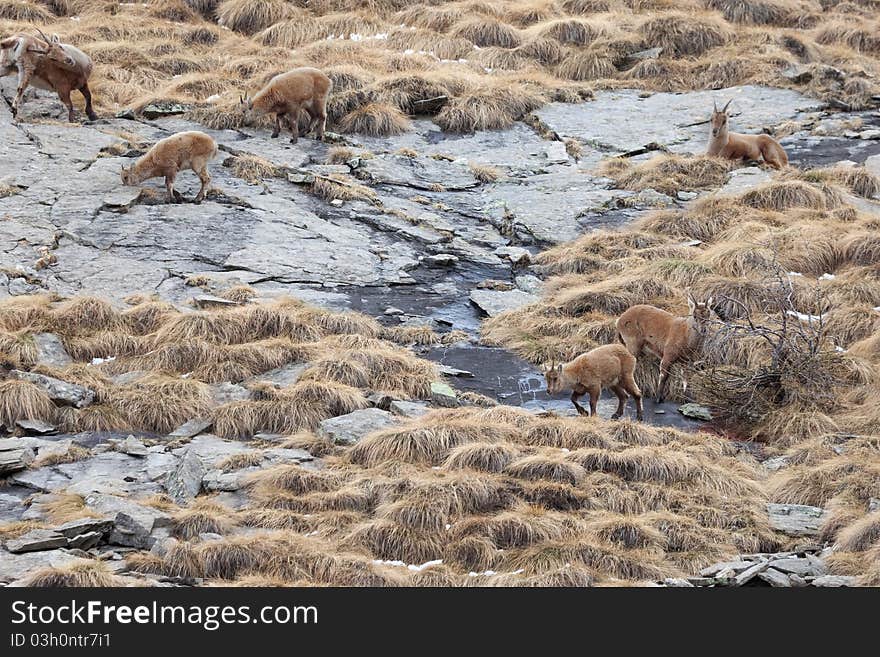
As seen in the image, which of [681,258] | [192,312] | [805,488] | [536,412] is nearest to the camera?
[805,488]

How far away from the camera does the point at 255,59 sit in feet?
70.7

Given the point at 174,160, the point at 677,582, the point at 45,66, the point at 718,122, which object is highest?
the point at 45,66

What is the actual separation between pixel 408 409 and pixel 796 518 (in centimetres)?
379

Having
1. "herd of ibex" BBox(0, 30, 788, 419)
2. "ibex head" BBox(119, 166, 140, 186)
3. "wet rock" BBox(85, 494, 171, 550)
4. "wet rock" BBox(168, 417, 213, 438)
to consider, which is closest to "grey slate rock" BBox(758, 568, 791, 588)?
"herd of ibex" BBox(0, 30, 788, 419)

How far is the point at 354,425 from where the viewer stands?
11.1 m

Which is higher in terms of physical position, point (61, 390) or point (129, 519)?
point (129, 519)

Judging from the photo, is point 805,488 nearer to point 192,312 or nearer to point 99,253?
point 192,312

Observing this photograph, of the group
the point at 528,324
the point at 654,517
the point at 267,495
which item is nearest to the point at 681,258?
the point at 528,324

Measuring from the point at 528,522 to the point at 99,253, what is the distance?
7.93 meters

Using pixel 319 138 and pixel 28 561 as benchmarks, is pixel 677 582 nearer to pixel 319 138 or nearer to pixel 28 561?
pixel 28 561

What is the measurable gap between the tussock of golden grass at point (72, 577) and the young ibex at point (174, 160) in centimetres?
898

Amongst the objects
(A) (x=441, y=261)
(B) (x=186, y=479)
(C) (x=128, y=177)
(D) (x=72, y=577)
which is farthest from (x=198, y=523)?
(C) (x=128, y=177)

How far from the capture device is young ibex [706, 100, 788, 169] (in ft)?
61.9

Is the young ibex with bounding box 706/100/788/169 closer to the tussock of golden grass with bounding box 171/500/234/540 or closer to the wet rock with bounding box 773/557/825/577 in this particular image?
the wet rock with bounding box 773/557/825/577
